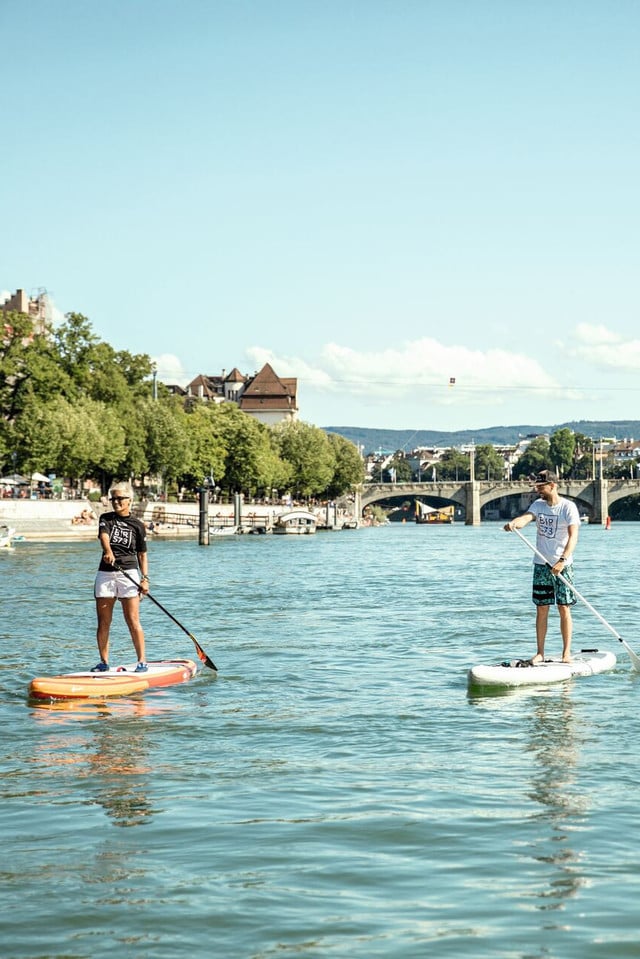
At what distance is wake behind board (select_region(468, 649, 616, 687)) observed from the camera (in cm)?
1355

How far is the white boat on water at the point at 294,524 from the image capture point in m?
111

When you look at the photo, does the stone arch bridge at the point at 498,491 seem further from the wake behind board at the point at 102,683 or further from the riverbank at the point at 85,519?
the wake behind board at the point at 102,683

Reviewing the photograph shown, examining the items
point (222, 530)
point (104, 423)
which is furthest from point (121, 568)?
point (222, 530)

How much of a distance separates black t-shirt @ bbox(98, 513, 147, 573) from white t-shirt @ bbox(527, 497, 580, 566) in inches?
160

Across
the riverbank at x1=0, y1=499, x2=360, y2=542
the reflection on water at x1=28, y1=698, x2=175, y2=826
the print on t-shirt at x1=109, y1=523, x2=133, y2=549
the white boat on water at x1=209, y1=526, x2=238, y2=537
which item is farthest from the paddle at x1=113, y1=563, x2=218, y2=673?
the white boat on water at x1=209, y1=526, x2=238, y2=537

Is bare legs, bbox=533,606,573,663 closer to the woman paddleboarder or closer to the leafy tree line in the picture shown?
the woman paddleboarder

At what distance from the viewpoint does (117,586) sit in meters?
14.1

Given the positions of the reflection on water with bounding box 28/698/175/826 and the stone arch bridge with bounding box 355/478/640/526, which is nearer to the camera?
the reflection on water with bounding box 28/698/175/826

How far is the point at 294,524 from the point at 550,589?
99.0 metres

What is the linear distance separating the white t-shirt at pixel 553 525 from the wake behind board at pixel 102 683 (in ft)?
13.5

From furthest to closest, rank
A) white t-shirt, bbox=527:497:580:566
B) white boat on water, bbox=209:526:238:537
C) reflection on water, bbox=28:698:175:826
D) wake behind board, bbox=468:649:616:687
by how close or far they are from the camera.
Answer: white boat on water, bbox=209:526:238:537 → white t-shirt, bbox=527:497:580:566 → wake behind board, bbox=468:649:616:687 → reflection on water, bbox=28:698:175:826

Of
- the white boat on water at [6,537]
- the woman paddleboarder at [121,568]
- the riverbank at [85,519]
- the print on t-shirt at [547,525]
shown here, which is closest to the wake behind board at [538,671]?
the print on t-shirt at [547,525]

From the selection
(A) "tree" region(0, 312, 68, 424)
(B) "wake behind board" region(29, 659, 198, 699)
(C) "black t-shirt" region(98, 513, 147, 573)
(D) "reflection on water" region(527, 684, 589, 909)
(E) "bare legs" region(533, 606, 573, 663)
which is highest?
(A) "tree" region(0, 312, 68, 424)

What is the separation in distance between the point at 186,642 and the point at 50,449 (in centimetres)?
5532
